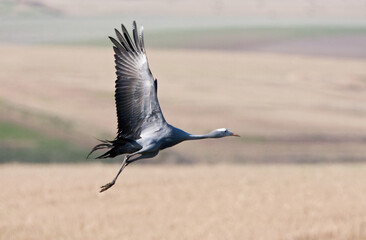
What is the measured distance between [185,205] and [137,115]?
13436mm

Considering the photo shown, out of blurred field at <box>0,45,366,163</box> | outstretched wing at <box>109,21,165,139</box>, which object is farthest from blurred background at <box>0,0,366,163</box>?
outstretched wing at <box>109,21,165,139</box>

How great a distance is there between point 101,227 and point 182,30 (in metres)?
126

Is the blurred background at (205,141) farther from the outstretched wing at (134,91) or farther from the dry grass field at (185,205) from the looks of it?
the outstretched wing at (134,91)

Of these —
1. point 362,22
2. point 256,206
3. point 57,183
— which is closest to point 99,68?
point 57,183

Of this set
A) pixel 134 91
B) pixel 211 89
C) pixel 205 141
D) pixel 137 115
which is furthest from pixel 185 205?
pixel 211 89

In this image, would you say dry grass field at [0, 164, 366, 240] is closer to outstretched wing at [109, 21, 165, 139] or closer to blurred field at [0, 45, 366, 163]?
outstretched wing at [109, 21, 165, 139]

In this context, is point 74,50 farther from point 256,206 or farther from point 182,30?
point 256,206

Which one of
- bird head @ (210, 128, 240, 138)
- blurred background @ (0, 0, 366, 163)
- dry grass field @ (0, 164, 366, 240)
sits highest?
bird head @ (210, 128, 240, 138)

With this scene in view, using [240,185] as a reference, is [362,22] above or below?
below

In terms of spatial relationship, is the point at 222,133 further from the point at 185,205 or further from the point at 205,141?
the point at 205,141

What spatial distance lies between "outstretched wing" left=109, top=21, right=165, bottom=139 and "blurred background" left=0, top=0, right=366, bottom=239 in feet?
24.3

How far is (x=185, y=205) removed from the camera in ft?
77.8

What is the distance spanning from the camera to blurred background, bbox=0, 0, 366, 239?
2102 centimetres

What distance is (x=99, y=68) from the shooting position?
85.9 metres
